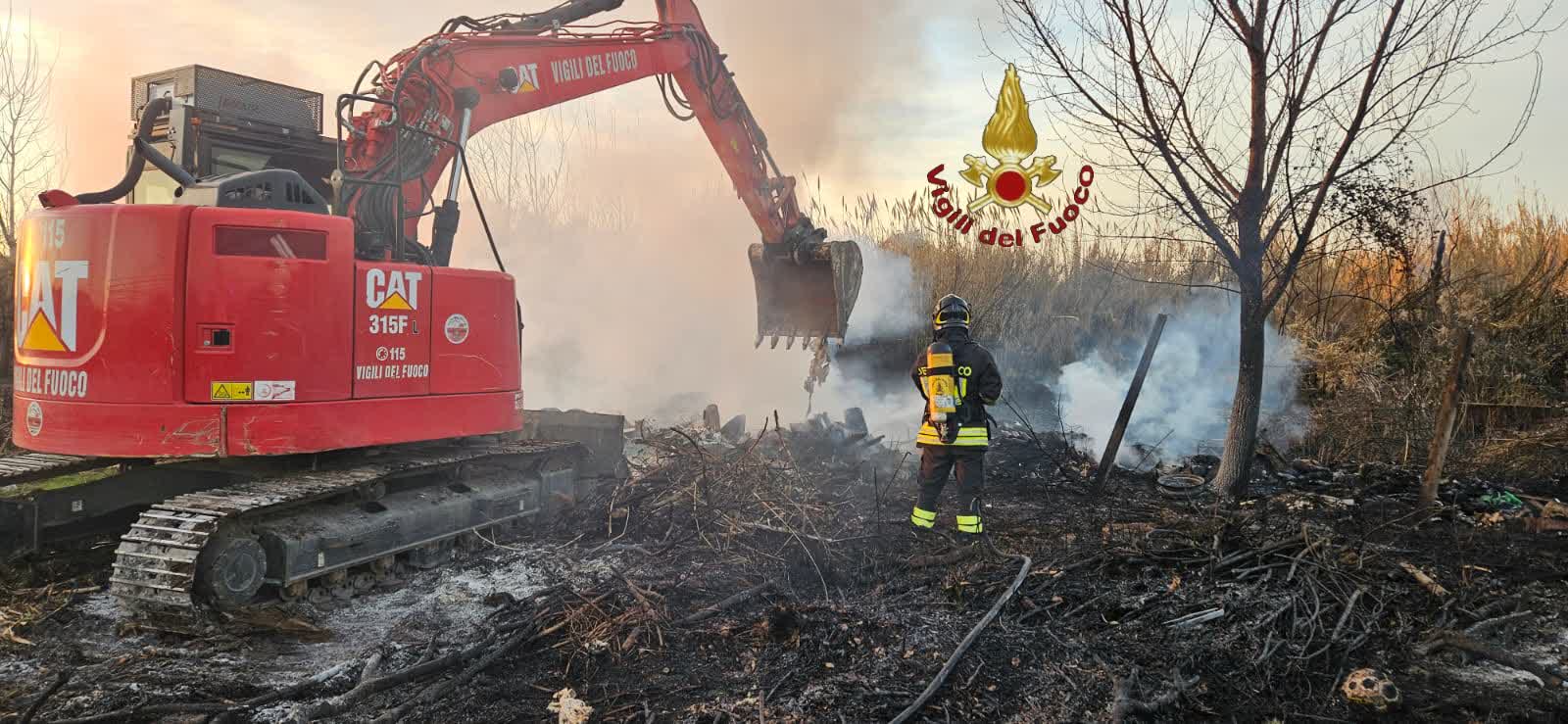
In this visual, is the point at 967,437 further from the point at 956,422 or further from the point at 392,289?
the point at 392,289

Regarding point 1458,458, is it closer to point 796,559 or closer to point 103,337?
point 796,559

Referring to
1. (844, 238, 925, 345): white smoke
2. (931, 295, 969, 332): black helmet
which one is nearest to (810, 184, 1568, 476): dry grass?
(844, 238, 925, 345): white smoke

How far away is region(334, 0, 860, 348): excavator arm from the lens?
6.39m

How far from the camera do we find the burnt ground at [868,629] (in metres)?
3.99

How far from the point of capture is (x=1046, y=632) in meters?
4.73

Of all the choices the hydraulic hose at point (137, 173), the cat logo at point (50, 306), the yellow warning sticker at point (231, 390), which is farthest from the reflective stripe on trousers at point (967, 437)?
the cat logo at point (50, 306)

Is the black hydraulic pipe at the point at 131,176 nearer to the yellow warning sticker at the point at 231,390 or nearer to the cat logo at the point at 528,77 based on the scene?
the yellow warning sticker at the point at 231,390

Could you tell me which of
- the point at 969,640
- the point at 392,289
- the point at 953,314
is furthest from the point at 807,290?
the point at 969,640

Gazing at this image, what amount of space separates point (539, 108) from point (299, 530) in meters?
3.85

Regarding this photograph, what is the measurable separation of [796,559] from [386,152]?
3.88 metres

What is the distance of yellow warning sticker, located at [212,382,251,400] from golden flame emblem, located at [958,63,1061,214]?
662 cm

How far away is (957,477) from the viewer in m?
6.80

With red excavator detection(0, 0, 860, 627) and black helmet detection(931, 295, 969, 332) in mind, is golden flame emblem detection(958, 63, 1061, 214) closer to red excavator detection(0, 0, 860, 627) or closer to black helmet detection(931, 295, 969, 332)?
black helmet detection(931, 295, 969, 332)

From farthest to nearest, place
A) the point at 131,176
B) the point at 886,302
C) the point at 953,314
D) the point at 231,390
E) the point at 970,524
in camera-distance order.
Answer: the point at 886,302 < the point at 953,314 < the point at 970,524 < the point at 131,176 < the point at 231,390
